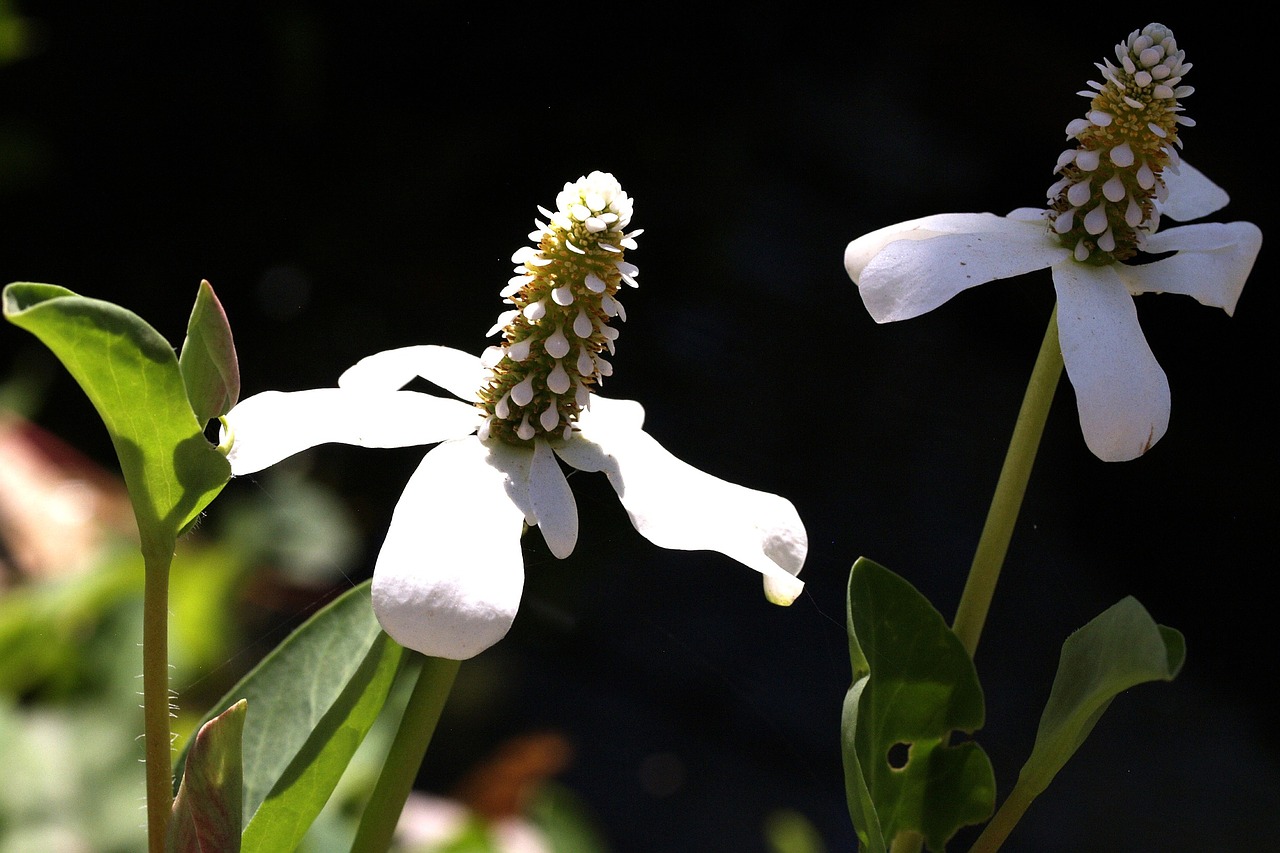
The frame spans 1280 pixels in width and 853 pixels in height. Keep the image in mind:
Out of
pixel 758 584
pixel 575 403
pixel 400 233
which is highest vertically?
pixel 575 403

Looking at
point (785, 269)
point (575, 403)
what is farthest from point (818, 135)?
point (575, 403)

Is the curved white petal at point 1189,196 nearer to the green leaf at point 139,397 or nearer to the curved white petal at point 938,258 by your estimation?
the curved white petal at point 938,258

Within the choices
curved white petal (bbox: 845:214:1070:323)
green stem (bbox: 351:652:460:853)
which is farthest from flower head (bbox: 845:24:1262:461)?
green stem (bbox: 351:652:460:853)

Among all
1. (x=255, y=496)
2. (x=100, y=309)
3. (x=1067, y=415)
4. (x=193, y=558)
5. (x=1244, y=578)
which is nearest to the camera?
Result: (x=100, y=309)

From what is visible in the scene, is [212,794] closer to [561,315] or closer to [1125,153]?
[561,315]

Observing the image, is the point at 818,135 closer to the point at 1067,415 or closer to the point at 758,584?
the point at 1067,415

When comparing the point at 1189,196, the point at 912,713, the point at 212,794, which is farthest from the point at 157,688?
the point at 1189,196

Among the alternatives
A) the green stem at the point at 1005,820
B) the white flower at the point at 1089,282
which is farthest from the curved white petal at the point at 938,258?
the green stem at the point at 1005,820
